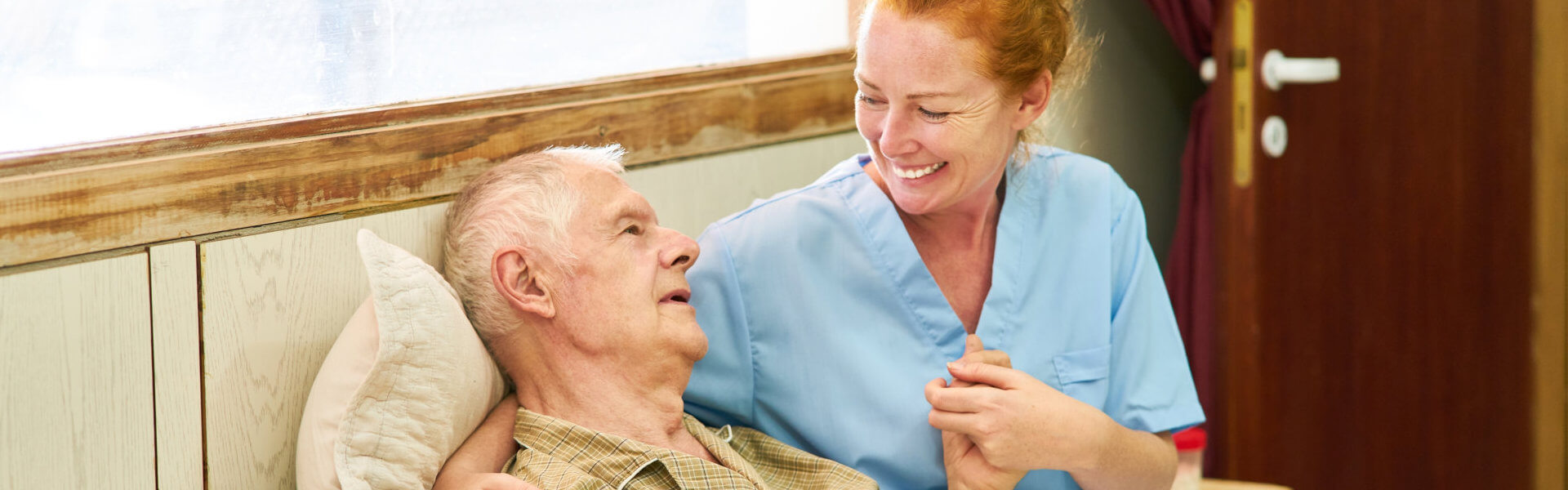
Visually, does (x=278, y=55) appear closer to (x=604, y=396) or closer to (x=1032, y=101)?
(x=604, y=396)

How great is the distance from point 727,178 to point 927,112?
0.47 metres

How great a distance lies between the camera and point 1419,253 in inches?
94.3

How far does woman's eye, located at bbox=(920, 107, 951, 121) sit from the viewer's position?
53.4 inches

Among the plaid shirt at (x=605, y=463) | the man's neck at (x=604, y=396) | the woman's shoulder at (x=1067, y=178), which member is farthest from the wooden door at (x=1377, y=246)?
the man's neck at (x=604, y=396)

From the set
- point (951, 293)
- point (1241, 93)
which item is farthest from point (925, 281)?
point (1241, 93)

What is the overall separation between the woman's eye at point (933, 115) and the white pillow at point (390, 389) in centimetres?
54

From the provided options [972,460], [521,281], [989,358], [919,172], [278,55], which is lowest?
[972,460]

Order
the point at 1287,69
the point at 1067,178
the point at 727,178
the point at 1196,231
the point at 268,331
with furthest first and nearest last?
the point at 1196,231 → the point at 1287,69 → the point at 727,178 → the point at 1067,178 → the point at 268,331

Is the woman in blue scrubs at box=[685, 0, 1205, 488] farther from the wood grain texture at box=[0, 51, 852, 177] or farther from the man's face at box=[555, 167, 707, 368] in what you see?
the wood grain texture at box=[0, 51, 852, 177]

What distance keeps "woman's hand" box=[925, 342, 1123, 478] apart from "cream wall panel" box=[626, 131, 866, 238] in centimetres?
48

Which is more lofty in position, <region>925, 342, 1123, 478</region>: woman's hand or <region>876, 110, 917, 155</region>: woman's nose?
<region>876, 110, 917, 155</region>: woman's nose

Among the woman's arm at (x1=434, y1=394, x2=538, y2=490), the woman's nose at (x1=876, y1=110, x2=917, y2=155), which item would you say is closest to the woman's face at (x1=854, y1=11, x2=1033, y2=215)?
the woman's nose at (x1=876, y1=110, x2=917, y2=155)

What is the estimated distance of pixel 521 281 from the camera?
4.16ft

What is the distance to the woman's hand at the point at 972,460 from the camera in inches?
53.6
